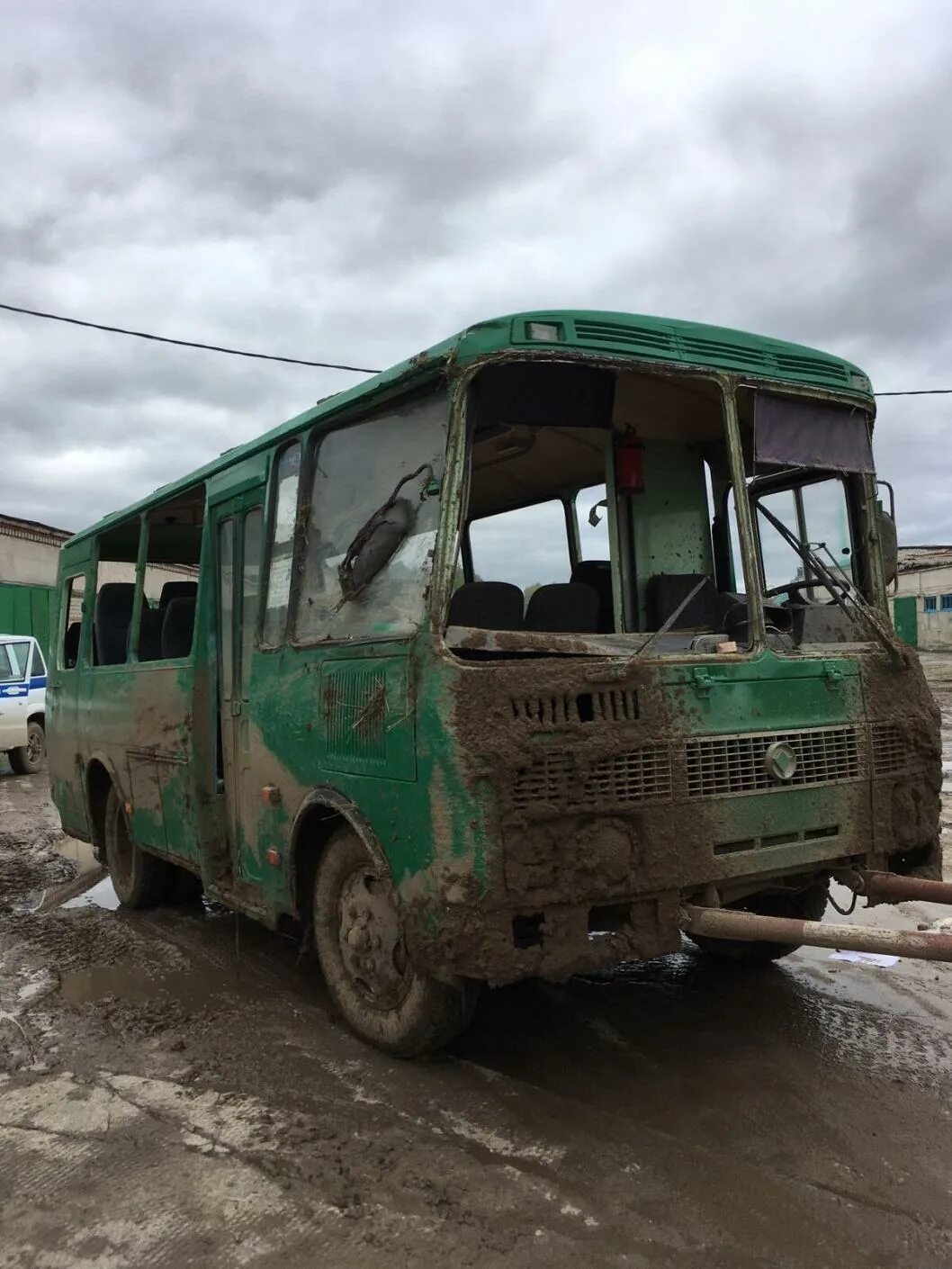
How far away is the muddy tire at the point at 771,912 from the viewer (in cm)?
469

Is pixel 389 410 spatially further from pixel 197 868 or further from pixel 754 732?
pixel 197 868

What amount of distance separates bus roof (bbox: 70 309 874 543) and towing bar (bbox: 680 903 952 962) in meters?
2.09

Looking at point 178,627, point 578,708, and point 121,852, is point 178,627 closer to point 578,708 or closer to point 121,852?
point 121,852

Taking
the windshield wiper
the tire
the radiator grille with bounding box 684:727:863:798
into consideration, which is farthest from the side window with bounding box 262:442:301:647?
the windshield wiper

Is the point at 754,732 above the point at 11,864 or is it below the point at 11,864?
above

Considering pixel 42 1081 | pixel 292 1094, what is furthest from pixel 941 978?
pixel 42 1081

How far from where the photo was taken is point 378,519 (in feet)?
13.3

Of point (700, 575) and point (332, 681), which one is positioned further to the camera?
point (700, 575)

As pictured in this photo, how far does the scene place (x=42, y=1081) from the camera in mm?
4066

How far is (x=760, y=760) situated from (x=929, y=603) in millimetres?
39385

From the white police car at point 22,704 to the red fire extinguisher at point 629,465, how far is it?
1145 centimetres

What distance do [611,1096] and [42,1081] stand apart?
2281mm

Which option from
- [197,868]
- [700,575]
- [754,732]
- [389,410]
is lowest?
[197,868]

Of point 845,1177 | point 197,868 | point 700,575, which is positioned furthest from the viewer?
point 197,868
